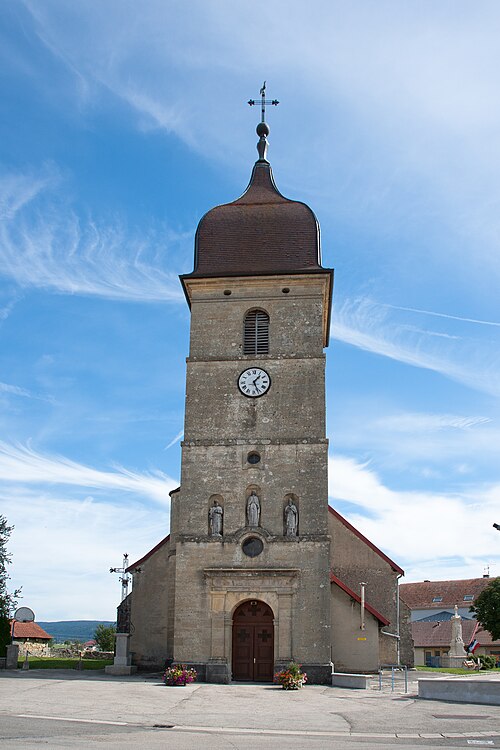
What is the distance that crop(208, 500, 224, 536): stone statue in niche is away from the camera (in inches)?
1051

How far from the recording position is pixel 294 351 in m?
28.4

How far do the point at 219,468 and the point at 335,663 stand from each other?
745cm

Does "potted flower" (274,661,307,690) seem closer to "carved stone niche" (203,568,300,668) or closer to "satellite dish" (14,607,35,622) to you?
"carved stone niche" (203,568,300,668)

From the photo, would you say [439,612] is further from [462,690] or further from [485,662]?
[462,690]

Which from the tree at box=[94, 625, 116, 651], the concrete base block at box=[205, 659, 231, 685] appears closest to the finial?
the concrete base block at box=[205, 659, 231, 685]

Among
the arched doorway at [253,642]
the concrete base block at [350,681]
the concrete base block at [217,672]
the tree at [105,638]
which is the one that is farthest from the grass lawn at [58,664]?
the tree at [105,638]

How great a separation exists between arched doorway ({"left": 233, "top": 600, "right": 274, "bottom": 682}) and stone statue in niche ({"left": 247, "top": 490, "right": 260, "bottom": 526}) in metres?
2.50

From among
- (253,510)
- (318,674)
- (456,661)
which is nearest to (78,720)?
(318,674)

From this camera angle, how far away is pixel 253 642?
26062 millimetres

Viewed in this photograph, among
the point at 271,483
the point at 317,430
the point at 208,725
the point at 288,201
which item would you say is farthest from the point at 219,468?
the point at 208,725

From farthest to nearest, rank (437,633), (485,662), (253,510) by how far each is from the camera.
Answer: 1. (437,633)
2. (485,662)
3. (253,510)

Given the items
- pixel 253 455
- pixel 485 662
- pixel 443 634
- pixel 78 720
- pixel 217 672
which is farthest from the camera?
pixel 443 634

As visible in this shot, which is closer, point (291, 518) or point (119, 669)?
point (291, 518)

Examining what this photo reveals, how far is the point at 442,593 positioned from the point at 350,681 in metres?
58.4
